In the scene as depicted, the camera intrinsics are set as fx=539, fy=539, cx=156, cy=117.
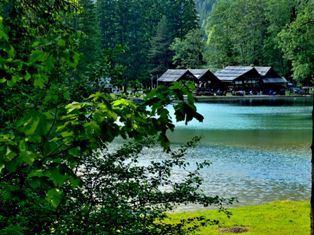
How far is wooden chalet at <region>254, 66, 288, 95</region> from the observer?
86.4 metres

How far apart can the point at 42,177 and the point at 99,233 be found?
2.45 meters

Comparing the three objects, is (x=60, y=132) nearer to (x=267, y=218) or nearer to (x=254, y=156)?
(x=267, y=218)

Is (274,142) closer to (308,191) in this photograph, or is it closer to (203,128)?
(203,128)

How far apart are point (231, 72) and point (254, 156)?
62041 mm

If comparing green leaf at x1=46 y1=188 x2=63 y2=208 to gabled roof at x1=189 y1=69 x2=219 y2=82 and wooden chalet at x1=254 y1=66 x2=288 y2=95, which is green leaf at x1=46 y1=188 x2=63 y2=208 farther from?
wooden chalet at x1=254 y1=66 x2=288 y2=95

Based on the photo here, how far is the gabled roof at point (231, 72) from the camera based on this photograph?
8638 cm

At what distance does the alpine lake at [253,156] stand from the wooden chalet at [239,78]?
38.3 metres

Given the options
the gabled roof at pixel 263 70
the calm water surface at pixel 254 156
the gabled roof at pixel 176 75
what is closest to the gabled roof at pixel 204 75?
the gabled roof at pixel 176 75

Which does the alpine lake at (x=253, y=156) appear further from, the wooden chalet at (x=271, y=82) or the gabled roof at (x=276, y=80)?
the wooden chalet at (x=271, y=82)

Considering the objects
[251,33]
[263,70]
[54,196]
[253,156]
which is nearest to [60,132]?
[54,196]

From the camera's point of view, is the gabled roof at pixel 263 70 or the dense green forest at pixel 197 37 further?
the dense green forest at pixel 197 37

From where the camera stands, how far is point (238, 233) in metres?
12.5

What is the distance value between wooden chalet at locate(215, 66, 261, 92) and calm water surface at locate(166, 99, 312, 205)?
38281 millimetres

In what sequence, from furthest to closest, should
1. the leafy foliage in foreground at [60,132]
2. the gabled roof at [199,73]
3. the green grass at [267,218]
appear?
the gabled roof at [199,73], the green grass at [267,218], the leafy foliage in foreground at [60,132]
